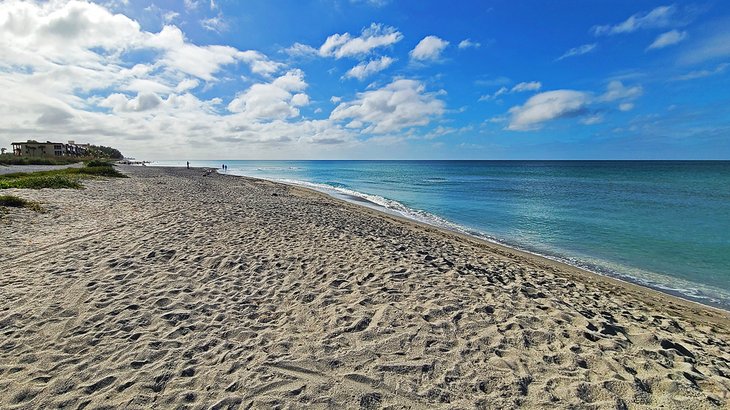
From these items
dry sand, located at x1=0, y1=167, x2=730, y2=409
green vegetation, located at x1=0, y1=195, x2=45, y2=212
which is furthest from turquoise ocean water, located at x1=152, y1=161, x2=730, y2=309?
green vegetation, located at x1=0, y1=195, x2=45, y2=212

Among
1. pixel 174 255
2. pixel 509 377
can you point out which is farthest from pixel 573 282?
pixel 174 255

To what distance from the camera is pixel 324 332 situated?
5070 millimetres

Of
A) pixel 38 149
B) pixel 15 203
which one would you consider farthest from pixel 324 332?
pixel 38 149

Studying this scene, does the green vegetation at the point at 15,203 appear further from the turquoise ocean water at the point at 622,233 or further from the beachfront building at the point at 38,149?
the beachfront building at the point at 38,149

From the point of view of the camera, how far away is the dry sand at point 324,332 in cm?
378

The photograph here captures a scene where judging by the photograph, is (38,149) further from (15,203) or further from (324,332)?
(324,332)

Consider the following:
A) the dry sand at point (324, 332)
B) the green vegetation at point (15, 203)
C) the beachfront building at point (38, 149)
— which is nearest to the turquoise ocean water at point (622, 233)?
the dry sand at point (324, 332)

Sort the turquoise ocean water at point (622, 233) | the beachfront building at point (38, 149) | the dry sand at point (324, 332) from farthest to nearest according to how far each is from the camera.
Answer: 1. the beachfront building at point (38, 149)
2. the turquoise ocean water at point (622, 233)
3. the dry sand at point (324, 332)

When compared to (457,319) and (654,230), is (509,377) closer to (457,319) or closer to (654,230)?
(457,319)

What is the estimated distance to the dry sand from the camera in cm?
378

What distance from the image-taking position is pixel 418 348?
470cm

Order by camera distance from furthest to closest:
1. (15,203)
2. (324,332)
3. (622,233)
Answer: (622,233), (15,203), (324,332)

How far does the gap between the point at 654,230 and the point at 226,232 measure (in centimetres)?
2101

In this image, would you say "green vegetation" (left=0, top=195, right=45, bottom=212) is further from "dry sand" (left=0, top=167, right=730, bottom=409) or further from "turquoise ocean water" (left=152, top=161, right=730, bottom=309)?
"turquoise ocean water" (left=152, top=161, right=730, bottom=309)
